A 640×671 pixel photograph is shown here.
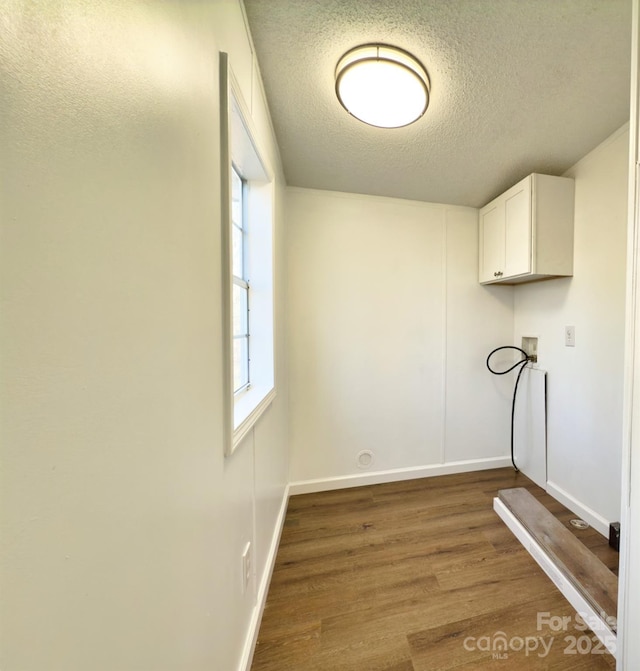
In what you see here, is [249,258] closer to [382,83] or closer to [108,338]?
[382,83]

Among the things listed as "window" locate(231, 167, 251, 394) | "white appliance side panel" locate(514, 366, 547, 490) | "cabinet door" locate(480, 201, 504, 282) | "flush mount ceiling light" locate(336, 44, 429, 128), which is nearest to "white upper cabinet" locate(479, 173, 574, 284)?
"cabinet door" locate(480, 201, 504, 282)

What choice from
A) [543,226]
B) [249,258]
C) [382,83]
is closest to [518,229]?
[543,226]

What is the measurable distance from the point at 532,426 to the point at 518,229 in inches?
62.5

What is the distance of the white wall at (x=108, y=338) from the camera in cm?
26

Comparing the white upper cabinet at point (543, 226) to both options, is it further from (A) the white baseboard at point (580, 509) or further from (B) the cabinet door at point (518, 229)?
(A) the white baseboard at point (580, 509)

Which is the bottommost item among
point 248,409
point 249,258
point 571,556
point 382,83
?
point 571,556

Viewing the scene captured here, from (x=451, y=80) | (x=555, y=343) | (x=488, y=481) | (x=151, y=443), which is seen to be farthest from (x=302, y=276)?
(x=488, y=481)

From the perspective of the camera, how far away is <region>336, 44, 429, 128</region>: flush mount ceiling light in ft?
3.52

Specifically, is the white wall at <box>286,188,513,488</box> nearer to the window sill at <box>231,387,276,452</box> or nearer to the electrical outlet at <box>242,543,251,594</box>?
the window sill at <box>231,387,276,452</box>

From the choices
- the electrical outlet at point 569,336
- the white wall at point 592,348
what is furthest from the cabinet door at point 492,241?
the electrical outlet at point 569,336

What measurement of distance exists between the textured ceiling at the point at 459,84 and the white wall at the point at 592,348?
28 centimetres

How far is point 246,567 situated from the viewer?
97 centimetres

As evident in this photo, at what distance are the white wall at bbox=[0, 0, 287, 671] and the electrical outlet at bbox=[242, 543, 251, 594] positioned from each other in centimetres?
21

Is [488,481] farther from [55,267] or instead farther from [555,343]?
[55,267]
